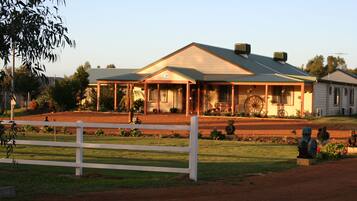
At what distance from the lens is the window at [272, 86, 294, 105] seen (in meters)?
41.5

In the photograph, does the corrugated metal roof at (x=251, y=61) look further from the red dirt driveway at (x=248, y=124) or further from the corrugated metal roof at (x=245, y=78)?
the red dirt driveway at (x=248, y=124)

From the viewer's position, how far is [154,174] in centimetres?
1242

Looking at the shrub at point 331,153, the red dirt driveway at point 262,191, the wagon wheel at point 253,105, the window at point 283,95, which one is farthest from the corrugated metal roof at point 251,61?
the red dirt driveway at point 262,191

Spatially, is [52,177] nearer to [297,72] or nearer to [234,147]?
[234,147]

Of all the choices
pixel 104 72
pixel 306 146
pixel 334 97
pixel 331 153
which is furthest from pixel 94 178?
pixel 104 72

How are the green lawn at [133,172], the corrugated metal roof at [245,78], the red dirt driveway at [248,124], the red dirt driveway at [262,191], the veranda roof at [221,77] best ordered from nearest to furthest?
the red dirt driveway at [262,191] < the green lawn at [133,172] < the red dirt driveway at [248,124] < the corrugated metal roof at [245,78] < the veranda roof at [221,77]

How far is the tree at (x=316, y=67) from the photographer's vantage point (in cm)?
9614

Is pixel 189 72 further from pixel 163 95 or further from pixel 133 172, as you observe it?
pixel 133 172

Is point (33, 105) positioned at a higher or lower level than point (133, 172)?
higher

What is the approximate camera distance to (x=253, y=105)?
41.6 m

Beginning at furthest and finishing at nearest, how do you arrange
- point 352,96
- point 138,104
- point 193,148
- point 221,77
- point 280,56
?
point 280,56 < point 352,96 < point 138,104 < point 221,77 < point 193,148

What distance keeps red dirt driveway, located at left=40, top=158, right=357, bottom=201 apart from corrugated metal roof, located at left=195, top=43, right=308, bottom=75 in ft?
107

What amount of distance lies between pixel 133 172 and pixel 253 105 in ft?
96.3

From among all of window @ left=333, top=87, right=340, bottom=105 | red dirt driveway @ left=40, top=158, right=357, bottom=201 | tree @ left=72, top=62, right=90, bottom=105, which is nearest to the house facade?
tree @ left=72, top=62, right=90, bottom=105
